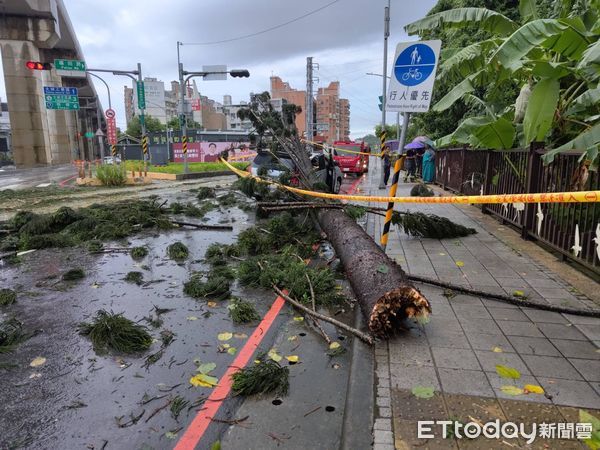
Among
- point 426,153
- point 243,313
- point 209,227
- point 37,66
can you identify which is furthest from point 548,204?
point 37,66

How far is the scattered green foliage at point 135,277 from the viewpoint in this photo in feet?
19.7

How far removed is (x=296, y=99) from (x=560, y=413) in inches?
4044

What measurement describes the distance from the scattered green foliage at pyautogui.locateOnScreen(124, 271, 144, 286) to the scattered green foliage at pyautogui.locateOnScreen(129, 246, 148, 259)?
39.9 inches

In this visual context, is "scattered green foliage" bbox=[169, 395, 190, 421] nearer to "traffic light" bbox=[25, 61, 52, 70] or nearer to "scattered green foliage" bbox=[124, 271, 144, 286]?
"scattered green foliage" bbox=[124, 271, 144, 286]

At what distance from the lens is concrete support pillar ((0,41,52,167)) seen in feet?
136

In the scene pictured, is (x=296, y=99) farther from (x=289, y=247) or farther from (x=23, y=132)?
(x=289, y=247)

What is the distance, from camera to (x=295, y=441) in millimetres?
2734

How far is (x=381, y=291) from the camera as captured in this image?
3936mm

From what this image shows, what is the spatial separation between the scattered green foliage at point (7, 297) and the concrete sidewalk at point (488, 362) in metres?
4.47

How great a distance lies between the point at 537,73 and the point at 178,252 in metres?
6.65

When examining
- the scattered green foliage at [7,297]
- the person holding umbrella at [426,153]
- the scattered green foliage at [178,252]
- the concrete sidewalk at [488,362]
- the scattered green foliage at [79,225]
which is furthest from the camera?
the person holding umbrella at [426,153]

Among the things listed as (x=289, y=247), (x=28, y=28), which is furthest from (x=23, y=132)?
(x=289, y=247)

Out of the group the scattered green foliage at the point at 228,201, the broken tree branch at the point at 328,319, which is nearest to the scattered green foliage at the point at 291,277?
the broken tree branch at the point at 328,319

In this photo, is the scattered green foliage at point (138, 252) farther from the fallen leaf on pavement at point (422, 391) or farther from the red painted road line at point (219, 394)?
the fallen leaf on pavement at point (422, 391)
